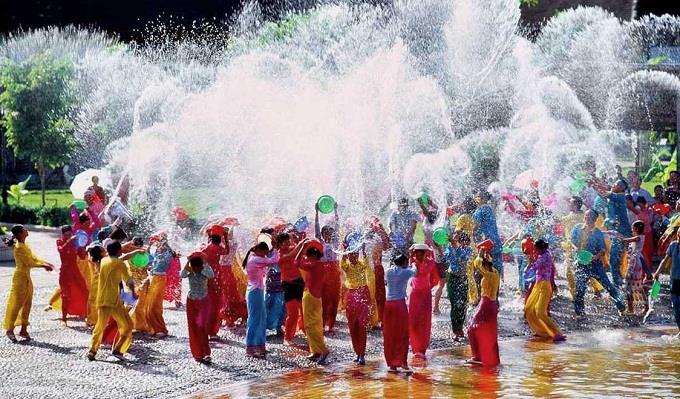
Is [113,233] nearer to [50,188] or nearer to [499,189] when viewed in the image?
[499,189]

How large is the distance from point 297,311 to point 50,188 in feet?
119

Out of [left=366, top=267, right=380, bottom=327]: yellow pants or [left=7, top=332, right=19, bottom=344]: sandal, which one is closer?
[left=7, top=332, right=19, bottom=344]: sandal

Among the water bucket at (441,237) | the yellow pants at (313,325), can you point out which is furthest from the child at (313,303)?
the water bucket at (441,237)

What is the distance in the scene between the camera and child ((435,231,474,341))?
13344mm

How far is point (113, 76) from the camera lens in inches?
1199

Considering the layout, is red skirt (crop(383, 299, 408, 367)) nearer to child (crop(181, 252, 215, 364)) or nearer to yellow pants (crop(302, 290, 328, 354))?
yellow pants (crop(302, 290, 328, 354))

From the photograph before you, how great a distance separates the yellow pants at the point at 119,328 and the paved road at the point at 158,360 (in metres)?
0.20

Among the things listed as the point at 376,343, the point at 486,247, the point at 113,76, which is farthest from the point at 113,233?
the point at 113,76

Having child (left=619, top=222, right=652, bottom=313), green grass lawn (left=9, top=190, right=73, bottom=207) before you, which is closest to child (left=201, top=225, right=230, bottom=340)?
child (left=619, top=222, right=652, bottom=313)

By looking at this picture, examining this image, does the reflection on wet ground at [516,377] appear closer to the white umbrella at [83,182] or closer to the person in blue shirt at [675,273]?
the person in blue shirt at [675,273]

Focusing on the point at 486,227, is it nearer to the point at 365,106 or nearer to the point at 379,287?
the point at 379,287

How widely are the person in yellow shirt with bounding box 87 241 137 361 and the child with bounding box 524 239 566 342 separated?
4670 mm

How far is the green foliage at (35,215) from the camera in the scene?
30047 millimetres

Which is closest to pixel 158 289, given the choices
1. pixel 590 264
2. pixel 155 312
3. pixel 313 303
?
pixel 155 312
